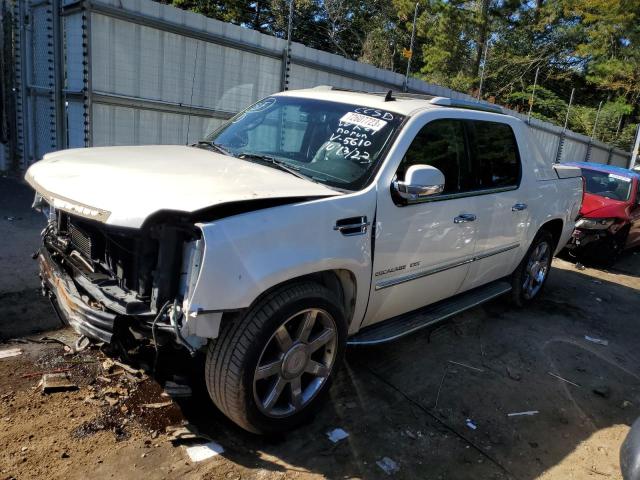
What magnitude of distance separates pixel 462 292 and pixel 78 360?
3.07 metres

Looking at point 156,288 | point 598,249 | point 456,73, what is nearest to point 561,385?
point 156,288

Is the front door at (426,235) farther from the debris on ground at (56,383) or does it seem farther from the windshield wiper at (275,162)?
the debris on ground at (56,383)

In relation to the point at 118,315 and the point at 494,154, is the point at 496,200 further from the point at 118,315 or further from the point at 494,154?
the point at 118,315

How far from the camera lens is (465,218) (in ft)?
12.8

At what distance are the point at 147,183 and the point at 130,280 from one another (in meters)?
0.52

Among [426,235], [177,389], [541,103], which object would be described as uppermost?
[541,103]

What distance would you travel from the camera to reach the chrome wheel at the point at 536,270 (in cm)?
545

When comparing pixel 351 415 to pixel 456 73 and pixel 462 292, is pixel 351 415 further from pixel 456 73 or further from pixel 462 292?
pixel 456 73

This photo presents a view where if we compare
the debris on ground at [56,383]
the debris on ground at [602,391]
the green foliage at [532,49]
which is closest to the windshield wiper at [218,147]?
the debris on ground at [56,383]

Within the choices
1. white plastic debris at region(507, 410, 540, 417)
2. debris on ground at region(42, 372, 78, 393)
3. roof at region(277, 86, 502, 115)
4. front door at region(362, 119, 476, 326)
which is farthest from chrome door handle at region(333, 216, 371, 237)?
debris on ground at region(42, 372, 78, 393)

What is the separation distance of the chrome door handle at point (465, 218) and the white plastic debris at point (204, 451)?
2.22 meters

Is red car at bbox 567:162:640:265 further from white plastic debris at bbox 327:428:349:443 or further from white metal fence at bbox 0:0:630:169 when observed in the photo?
white plastic debris at bbox 327:428:349:443

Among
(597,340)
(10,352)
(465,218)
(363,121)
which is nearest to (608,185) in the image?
(597,340)

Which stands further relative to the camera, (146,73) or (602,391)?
(146,73)
